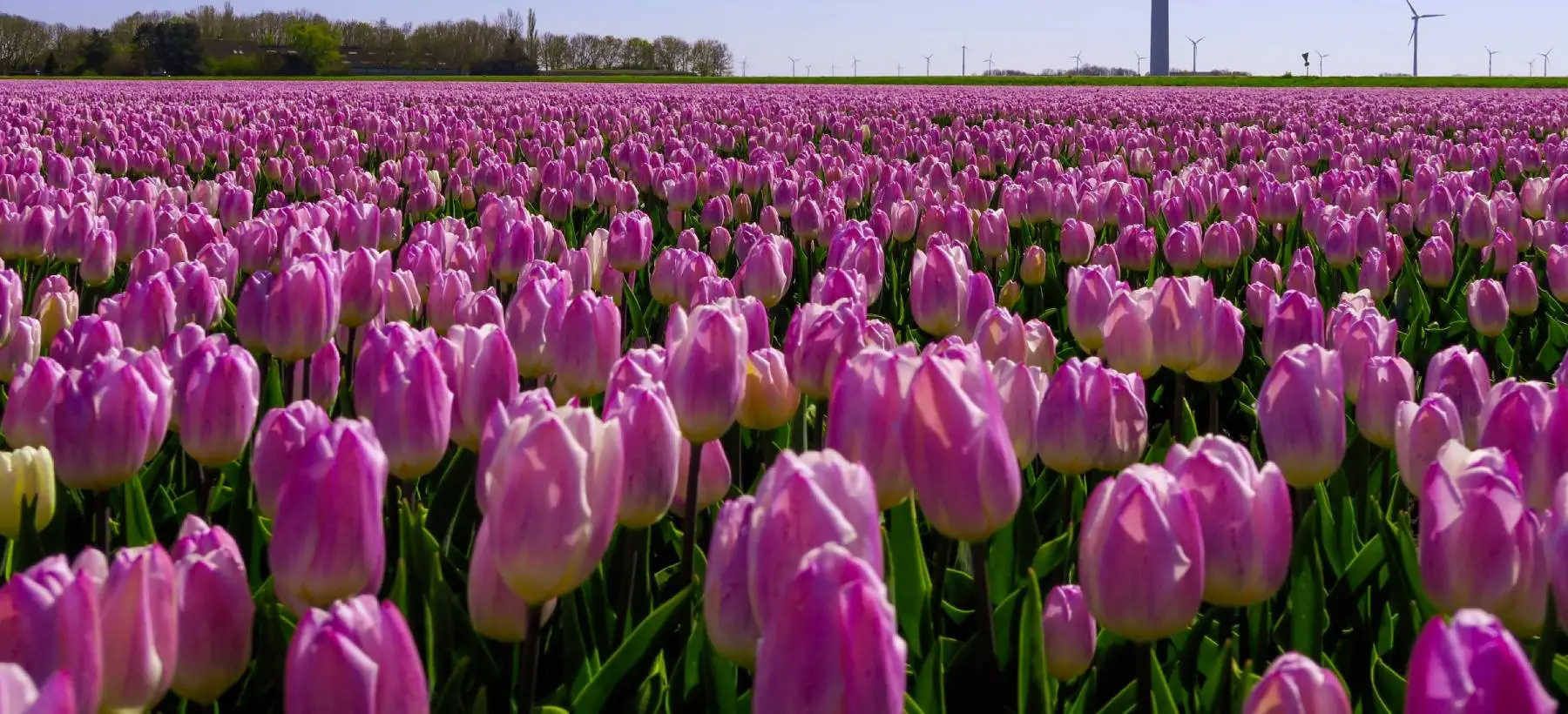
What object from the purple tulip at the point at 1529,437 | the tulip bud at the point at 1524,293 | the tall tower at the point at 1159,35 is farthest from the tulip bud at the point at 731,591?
the tall tower at the point at 1159,35

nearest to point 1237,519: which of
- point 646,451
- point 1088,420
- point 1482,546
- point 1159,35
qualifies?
point 1482,546

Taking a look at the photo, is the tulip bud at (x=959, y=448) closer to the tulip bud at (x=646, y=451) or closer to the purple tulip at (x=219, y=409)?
the tulip bud at (x=646, y=451)

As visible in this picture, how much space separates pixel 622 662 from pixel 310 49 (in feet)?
382

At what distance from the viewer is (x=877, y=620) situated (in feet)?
2.90

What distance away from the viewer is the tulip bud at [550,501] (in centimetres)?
122

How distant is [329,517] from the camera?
123cm

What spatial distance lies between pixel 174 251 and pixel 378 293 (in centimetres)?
133

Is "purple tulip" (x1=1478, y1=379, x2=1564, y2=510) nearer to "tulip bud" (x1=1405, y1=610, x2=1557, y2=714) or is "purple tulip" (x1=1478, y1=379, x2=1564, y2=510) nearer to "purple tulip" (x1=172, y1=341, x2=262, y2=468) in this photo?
"tulip bud" (x1=1405, y1=610, x2=1557, y2=714)

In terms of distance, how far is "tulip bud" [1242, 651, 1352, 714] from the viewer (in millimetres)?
1036

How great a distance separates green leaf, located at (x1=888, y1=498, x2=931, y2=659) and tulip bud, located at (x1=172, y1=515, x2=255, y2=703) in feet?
2.59

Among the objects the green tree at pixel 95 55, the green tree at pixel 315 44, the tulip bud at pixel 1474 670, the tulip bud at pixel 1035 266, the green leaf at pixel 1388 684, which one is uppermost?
the green tree at pixel 315 44

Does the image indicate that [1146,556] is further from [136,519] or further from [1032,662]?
[136,519]

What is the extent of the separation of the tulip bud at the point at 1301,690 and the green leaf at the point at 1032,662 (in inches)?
13.3

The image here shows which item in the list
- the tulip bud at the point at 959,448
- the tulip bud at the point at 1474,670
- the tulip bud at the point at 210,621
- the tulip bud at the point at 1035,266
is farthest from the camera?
the tulip bud at the point at 1035,266
